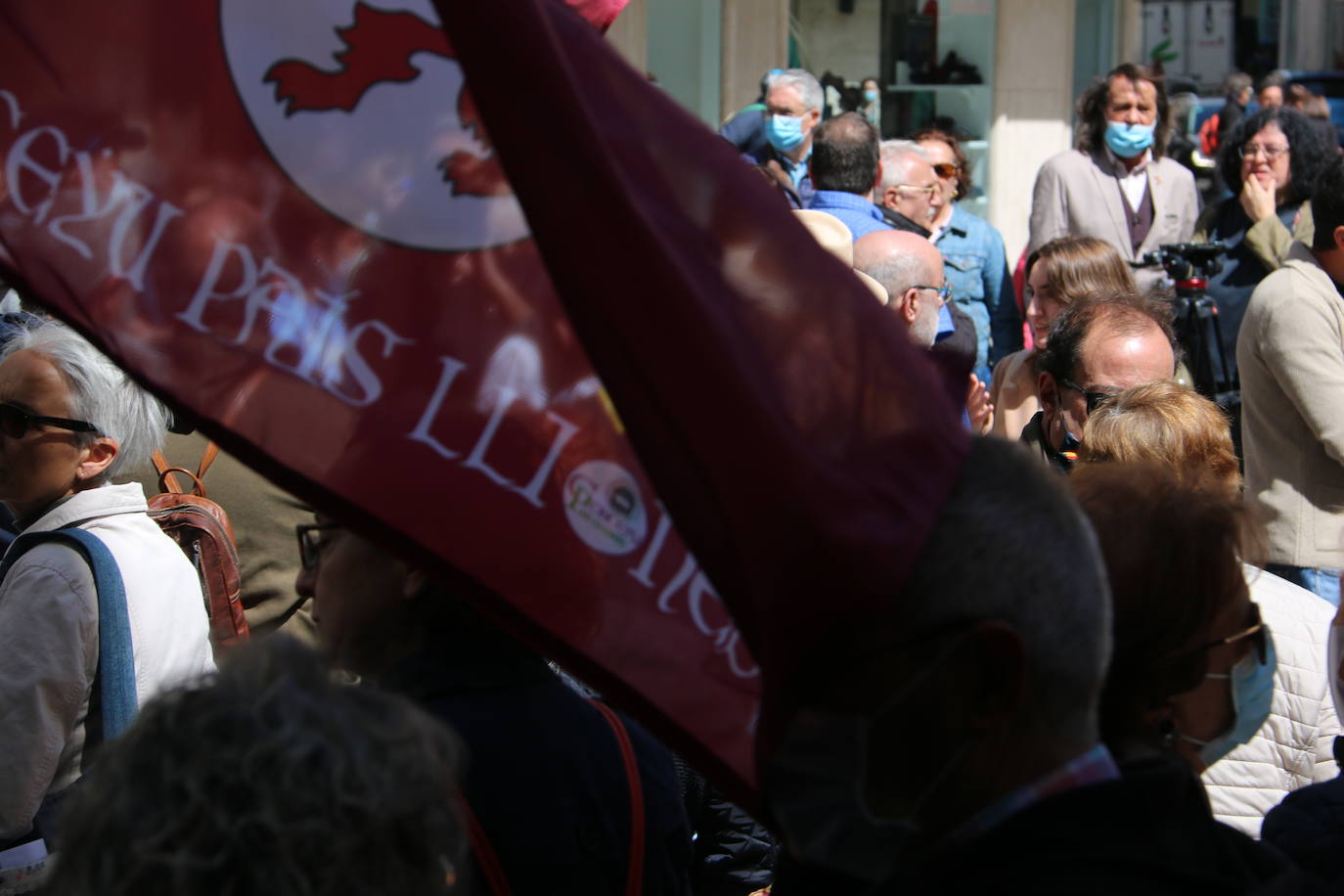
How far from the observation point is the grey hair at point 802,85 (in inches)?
277

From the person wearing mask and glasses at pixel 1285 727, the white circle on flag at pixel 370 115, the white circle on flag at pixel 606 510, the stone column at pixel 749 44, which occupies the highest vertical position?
the stone column at pixel 749 44

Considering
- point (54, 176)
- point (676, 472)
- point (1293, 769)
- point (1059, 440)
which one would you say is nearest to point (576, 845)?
A: point (676, 472)

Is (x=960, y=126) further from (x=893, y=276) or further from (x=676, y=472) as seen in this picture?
(x=676, y=472)

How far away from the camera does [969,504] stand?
50.0 inches

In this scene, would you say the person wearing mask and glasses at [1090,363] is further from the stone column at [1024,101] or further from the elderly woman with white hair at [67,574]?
the stone column at [1024,101]

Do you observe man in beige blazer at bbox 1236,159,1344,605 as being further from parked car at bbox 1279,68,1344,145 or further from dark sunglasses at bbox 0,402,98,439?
parked car at bbox 1279,68,1344,145

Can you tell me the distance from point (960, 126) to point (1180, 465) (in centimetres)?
1000

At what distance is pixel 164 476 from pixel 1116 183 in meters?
4.77

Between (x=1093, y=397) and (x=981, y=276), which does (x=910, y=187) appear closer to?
(x=981, y=276)

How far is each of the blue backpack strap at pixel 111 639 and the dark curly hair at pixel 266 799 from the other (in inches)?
60.8

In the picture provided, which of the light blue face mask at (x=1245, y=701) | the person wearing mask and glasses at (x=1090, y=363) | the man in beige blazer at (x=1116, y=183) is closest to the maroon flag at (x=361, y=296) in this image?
the light blue face mask at (x=1245, y=701)

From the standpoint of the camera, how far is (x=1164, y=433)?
9.30ft

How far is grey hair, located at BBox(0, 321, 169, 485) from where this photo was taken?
2.87 m

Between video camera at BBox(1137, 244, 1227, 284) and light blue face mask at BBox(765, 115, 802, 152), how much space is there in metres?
1.84
